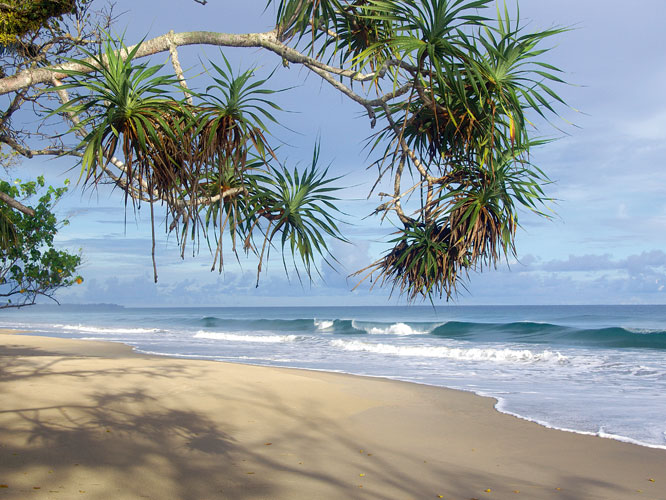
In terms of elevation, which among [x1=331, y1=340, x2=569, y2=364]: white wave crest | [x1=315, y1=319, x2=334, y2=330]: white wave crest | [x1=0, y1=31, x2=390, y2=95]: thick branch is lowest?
[x1=315, y1=319, x2=334, y2=330]: white wave crest

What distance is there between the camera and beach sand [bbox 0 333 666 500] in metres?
3.81

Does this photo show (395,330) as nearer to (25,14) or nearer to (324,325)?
(324,325)

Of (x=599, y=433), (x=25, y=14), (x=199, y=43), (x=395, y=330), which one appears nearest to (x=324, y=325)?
(x=395, y=330)

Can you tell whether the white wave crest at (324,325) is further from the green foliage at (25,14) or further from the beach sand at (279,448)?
the green foliage at (25,14)

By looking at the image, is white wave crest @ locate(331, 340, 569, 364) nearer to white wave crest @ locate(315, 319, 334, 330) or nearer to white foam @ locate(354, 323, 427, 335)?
white foam @ locate(354, 323, 427, 335)

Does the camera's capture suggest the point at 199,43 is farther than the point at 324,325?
No

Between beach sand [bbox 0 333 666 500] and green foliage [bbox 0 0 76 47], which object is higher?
green foliage [bbox 0 0 76 47]

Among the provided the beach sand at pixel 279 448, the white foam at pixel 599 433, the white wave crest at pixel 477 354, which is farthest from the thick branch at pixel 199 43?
the white wave crest at pixel 477 354

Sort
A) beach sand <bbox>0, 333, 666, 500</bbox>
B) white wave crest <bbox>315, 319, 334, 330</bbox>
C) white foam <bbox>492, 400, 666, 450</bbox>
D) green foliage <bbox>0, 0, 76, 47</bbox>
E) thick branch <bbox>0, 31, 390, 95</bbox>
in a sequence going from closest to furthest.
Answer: thick branch <bbox>0, 31, 390, 95</bbox>, beach sand <bbox>0, 333, 666, 500</bbox>, green foliage <bbox>0, 0, 76, 47</bbox>, white foam <bbox>492, 400, 666, 450</bbox>, white wave crest <bbox>315, 319, 334, 330</bbox>

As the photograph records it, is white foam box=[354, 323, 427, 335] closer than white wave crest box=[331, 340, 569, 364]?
No

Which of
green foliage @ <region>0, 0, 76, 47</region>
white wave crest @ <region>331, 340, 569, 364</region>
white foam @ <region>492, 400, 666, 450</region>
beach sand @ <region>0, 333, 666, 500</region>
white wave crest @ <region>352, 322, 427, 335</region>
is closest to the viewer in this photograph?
beach sand @ <region>0, 333, 666, 500</region>

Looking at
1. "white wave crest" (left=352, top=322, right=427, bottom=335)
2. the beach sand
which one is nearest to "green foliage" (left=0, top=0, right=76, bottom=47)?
the beach sand

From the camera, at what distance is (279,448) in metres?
4.98

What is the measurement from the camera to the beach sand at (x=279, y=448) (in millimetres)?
3814
